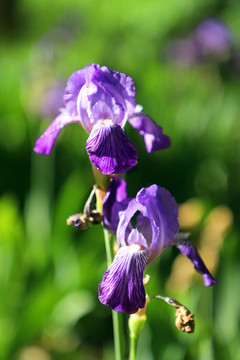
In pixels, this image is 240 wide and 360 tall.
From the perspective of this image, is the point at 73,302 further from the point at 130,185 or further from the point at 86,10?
the point at 86,10

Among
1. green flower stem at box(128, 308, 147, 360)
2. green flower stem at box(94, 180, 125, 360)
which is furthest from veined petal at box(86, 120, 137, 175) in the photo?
green flower stem at box(128, 308, 147, 360)

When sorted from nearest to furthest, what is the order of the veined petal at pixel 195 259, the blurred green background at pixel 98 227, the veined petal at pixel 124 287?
the veined petal at pixel 124 287 → the veined petal at pixel 195 259 → the blurred green background at pixel 98 227

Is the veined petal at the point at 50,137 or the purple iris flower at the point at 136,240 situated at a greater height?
the veined petal at the point at 50,137

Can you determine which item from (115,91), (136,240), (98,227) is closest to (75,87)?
(115,91)

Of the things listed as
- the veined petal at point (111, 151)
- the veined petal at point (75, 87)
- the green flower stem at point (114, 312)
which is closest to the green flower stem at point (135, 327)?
the green flower stem at point (114, 312)

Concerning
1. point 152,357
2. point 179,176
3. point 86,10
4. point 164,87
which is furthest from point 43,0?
point 152,357

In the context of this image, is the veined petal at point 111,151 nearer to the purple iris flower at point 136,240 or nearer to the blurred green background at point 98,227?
the purple iris flower at point 136,240

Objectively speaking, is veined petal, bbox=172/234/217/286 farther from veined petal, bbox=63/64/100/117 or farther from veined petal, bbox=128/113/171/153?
veined petal, bbox=63/64/100/117
